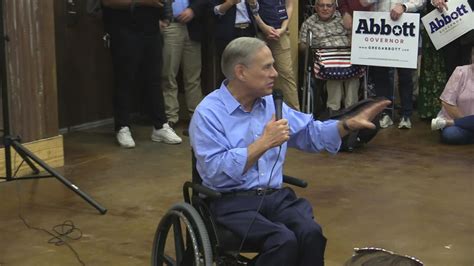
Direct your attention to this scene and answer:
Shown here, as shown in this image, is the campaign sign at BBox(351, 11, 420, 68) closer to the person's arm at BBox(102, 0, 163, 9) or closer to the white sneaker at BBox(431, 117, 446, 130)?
the white sneaker at BBox(431, 117, 446, 130)

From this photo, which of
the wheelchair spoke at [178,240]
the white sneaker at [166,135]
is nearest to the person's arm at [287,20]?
the white sneaker at [166,135]

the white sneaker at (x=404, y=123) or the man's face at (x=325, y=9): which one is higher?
the man's face at (x=325, y=9)

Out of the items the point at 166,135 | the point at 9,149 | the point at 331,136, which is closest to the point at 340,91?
the point at 166,135

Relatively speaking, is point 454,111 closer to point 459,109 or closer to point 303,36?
point 459,109

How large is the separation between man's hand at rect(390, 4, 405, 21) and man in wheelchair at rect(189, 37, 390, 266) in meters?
3.87

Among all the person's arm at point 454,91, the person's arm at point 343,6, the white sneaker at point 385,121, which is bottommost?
the white sneaker at point 385,121

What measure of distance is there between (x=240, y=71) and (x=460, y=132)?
3722 millimetres

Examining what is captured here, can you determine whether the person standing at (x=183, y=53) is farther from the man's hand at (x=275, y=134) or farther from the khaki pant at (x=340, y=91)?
the man's hand at (x=275, y=134)

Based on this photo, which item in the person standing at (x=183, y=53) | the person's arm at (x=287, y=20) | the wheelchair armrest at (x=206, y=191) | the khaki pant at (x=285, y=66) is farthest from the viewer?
the khaki pant at (x=285, y=66)

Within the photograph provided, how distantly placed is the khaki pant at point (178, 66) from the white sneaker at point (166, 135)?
40 centimetres

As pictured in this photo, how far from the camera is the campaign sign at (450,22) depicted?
22.3ft

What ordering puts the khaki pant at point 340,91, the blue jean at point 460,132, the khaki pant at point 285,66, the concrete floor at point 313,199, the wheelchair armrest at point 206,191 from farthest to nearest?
the khaki pant at point 340,91
the khaki pant at point 285,66
the blue jean at point 460,132
the concrete floor at point 313,199
the wheelchair armrest at point 206,191

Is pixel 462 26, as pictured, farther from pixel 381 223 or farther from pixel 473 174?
pixel 381 223

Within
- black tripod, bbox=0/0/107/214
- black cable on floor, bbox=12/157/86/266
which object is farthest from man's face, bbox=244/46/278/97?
black tripod, bbox=0/0/107/214
